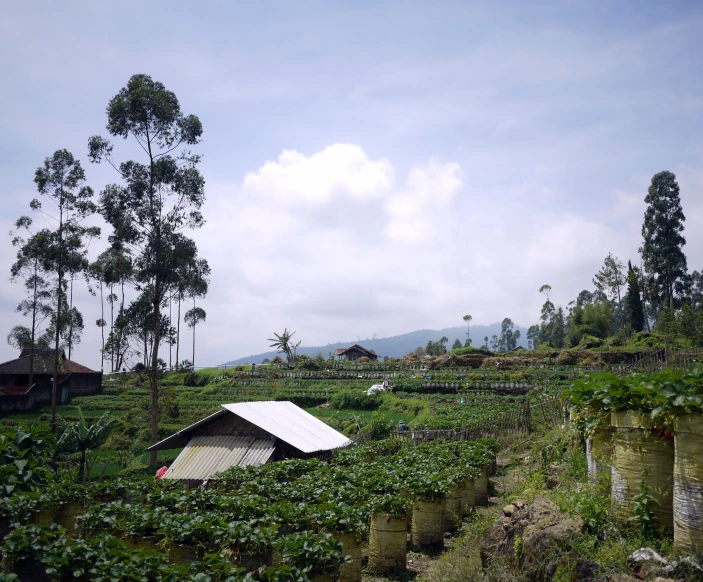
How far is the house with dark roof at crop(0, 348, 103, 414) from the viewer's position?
140 feet

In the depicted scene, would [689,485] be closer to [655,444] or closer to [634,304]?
[655,444]

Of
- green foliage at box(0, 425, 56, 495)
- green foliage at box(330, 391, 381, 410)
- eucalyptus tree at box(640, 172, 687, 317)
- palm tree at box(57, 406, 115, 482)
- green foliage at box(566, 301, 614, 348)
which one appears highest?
eucalyptus tree at box(640, 172, 687, 317)

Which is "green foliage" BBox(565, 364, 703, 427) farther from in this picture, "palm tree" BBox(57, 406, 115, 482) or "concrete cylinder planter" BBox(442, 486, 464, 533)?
"palm tree" BBox(57, 406, 115, 482)

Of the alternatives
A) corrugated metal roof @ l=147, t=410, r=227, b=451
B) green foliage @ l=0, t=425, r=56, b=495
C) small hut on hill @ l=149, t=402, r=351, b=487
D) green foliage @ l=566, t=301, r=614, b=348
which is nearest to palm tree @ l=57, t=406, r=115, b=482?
corrugated metal roof @ l=147, t=410, r=227, b=451

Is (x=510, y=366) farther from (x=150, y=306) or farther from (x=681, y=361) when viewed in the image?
(x=150, y=306)

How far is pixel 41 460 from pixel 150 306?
17.1 m

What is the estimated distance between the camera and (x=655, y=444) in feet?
19.7

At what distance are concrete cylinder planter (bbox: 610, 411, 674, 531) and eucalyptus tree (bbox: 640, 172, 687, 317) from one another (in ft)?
181

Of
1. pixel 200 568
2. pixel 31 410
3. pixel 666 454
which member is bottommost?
pixel 31 410

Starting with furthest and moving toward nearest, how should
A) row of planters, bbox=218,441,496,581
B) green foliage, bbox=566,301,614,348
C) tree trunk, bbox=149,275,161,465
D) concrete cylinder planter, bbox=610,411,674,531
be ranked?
green foliage, bbox=566,301,614,348
tree trunk, bbox=149,275,161,465
row of planters, bbox=218,441,496,581
concrete cylinder planter, bbox=610,411,674,531

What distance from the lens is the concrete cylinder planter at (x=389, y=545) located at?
915 centimetres

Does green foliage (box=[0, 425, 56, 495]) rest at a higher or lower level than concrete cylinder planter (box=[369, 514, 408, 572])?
higher

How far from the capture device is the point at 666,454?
597 centimetres

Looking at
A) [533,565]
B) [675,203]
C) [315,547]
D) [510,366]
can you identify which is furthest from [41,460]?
[675,203]
